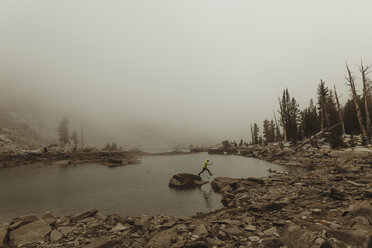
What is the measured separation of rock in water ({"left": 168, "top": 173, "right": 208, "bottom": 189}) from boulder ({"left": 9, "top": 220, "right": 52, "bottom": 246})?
1032cm

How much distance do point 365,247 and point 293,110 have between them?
59.4m

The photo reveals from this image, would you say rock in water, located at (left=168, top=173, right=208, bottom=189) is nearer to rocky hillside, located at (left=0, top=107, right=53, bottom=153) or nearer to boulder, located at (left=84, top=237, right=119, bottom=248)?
boulder, located at (left=84, top=237, right=119, bottom=248)

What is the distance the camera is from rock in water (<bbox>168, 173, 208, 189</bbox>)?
15594mm

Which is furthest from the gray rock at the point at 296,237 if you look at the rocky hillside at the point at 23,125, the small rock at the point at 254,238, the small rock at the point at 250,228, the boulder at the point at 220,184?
the rocky hillside at the point at 23,125

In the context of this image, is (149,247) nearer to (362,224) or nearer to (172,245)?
(172,245)

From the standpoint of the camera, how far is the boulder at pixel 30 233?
18.4 ft

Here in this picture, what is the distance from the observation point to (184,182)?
16.0 m

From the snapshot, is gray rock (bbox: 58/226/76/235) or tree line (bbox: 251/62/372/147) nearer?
gray rock (bbox: 58/226/76/235)

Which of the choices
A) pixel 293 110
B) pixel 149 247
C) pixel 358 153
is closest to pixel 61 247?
pixel 149 247

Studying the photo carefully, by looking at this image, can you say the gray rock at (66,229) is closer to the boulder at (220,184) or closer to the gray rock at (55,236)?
the gray rock at (55,236)

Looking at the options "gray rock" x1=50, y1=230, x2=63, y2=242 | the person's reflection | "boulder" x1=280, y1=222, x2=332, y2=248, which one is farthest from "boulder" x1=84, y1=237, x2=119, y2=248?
the person's reflection

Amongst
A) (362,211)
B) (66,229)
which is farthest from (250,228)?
(66,229)

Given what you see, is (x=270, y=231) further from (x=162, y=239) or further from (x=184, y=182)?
(x=184, y=182)

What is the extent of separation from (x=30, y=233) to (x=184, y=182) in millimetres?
11510
